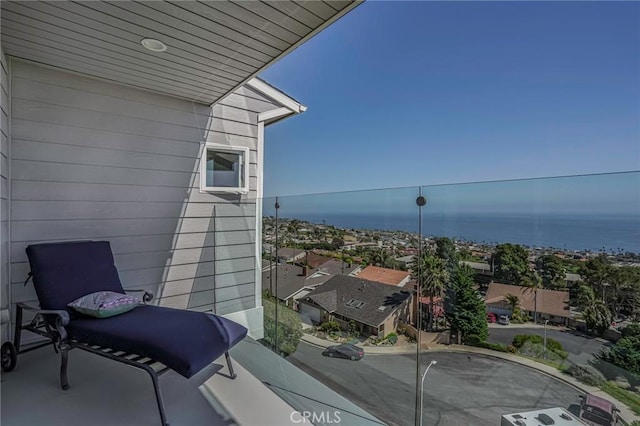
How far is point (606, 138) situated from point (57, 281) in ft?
25.6

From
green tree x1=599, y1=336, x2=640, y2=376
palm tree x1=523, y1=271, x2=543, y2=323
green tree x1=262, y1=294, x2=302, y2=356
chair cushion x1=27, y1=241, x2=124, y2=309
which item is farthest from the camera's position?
green tree x1=262, y1=294, x2=302, y2=356

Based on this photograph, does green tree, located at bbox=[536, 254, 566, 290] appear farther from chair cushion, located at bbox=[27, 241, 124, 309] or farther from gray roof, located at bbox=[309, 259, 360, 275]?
chair cushion, located at bbox=[27, 241, 124, 309]

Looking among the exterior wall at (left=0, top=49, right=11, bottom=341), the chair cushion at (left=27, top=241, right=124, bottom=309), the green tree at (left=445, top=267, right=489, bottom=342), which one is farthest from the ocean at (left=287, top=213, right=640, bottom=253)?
Answer: the exterior wall at (left=0, top=49, right=11, bottom=341)

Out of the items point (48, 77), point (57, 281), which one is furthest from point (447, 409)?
point (48, 77)

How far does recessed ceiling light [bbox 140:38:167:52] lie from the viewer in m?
2.24

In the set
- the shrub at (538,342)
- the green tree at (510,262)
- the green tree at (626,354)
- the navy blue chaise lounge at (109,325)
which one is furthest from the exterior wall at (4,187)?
the green tree at (626,354)

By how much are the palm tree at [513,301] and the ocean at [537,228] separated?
27 cm

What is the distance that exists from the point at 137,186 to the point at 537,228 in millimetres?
3454

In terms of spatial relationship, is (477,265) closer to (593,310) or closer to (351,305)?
(593,310)

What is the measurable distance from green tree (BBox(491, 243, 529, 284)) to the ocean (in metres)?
0.04

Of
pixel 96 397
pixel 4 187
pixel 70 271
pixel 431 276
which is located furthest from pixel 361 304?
pixel 4 187

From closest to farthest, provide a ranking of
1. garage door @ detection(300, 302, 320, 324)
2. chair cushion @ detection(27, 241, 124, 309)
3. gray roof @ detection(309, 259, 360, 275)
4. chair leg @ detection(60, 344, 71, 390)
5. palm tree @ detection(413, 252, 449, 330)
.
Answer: palm tree @ detection(413, 252, 449, 330) → chair leg @ detection(60, 344, 71, 390) → gray roof @ detection(309, 259, 360, 275) → chair cushion @ detection(27, 241, 124, 309) → garage door @ detection(300, 302, 320, 324)

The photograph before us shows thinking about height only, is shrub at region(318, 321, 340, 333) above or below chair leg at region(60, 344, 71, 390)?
above

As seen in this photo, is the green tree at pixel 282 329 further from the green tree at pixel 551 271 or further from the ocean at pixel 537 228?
the green tree at pixel 551 271
